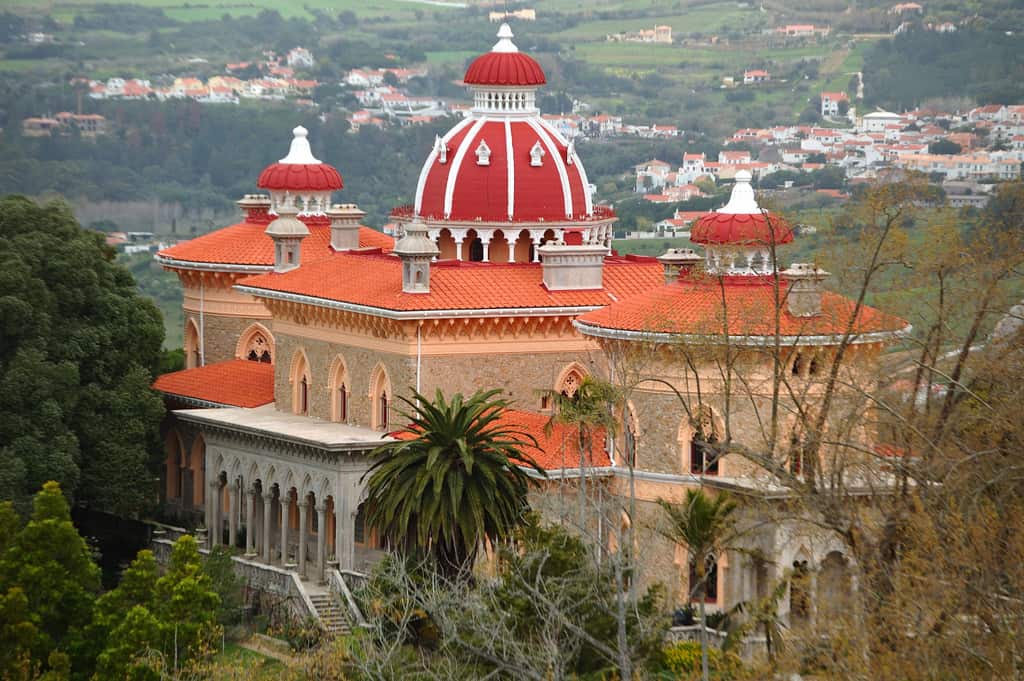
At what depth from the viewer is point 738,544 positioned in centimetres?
5584

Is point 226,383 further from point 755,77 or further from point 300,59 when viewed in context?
point 300,59

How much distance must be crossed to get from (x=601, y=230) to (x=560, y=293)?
545cm

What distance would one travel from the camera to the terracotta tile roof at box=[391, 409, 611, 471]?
194 feet

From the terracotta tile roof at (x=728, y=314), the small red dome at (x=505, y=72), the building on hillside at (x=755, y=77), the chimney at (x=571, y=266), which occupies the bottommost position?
the terracotta tile roof at (x=728, y=314)

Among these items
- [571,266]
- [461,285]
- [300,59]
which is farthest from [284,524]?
[300,59]

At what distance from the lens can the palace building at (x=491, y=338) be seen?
5688cm

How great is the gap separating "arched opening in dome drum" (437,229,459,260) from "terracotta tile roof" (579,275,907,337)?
884 cm

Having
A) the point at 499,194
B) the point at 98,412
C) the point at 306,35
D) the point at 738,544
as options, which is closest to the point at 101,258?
the point at 98,412

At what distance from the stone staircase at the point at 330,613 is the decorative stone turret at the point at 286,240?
12945 mm

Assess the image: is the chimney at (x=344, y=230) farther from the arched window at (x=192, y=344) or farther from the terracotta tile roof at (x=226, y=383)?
the arched window at (x=192, y=344)

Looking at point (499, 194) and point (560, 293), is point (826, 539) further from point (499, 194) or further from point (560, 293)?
point (499, 194)

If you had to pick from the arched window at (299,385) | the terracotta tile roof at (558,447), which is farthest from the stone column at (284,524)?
the terracotta tile roof at (558,447)

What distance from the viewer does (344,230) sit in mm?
74438

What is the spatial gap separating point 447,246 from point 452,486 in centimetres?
1454
